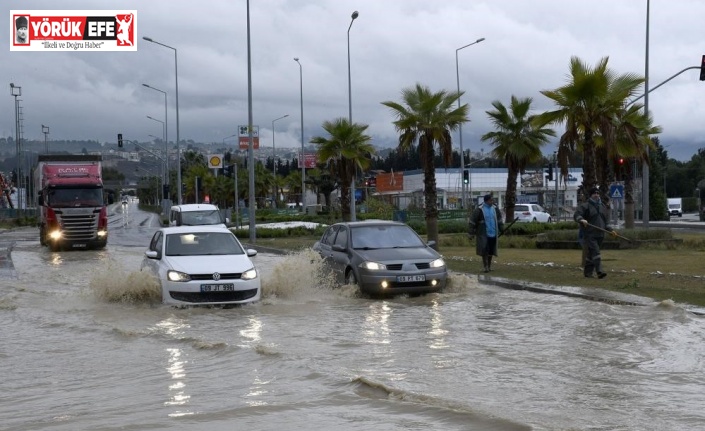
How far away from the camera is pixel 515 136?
4156cm

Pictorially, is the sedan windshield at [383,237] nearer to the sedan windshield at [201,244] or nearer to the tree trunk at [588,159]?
the sedan windshield at [201,244]

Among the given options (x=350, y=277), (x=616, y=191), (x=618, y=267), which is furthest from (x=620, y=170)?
(x=350, y=277)

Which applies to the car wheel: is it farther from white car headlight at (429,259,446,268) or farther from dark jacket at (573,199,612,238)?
dark jacket at (573,199,612,238)

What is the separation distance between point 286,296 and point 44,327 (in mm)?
4617

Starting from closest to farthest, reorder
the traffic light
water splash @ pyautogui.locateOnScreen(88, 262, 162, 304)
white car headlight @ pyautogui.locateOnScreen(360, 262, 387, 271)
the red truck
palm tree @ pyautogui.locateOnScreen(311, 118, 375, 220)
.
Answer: water splash @ pyautogui.locateOnScreen(88, 262, 162, 304) < white car headlight @ pyautogui.locateOnScreen(360, 262, 387, 271) < the red truck < the traffic light < palm tree @ pyautogui.locateOnScreen(311, 118, 375, 220)

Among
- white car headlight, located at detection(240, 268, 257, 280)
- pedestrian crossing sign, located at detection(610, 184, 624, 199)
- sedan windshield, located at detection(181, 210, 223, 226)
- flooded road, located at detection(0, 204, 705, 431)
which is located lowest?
flooded road, located at detection(0, 204, 705, 431)

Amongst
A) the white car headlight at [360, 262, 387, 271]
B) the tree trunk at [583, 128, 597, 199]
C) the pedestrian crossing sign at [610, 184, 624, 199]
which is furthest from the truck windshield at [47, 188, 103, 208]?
the white car headlight at [360, 262, 387, 271]

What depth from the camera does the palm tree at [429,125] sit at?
1120 inches

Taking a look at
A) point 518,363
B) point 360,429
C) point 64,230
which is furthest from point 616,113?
point 64,230

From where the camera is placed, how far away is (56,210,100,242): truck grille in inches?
1351

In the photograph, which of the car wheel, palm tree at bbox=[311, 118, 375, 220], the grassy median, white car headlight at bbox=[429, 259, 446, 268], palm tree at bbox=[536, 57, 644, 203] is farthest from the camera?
palm tree at bbox=[311, 118, 375, 220]

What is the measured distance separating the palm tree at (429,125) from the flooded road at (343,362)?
1173 cm

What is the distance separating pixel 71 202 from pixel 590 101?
21188 mm

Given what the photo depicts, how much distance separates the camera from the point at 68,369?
10.1 meters
